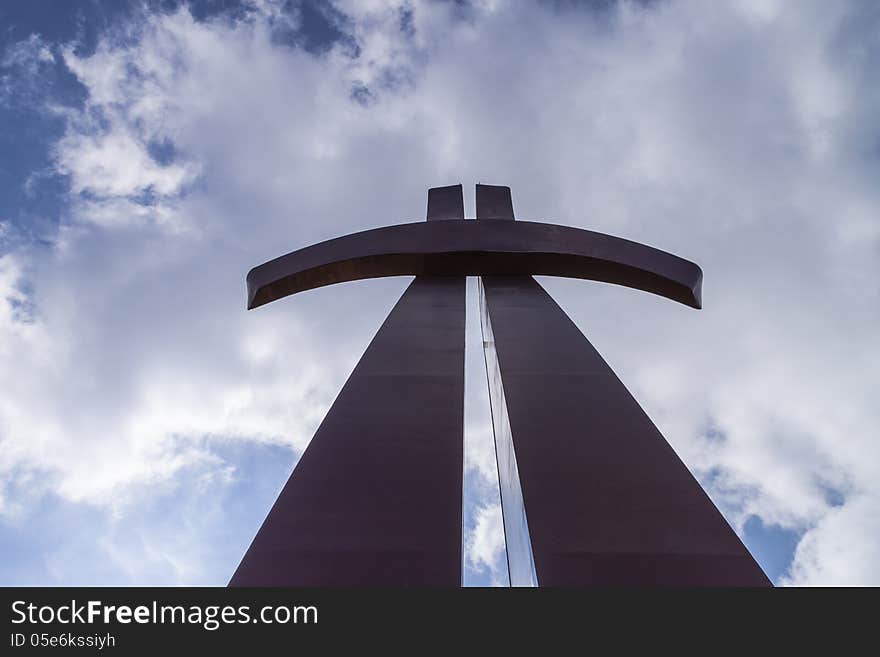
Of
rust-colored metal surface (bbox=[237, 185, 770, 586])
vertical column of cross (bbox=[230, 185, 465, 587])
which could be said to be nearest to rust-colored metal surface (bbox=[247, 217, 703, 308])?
rust-colored metal surface (bbox=[237, 185, 770, 586])

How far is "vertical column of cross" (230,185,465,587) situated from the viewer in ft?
15.3

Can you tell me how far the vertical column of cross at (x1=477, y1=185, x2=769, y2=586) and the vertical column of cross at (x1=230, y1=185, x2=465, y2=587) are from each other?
629mm

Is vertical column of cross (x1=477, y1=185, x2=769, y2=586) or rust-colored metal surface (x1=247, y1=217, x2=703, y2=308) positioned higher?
rust-colored metal surface (x1=247, y1=217, x2=703, y2=308)

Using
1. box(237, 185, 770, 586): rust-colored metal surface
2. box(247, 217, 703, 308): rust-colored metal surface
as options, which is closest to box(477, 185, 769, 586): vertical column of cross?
box(237, 185, 770, 586): rust-colored metal surface

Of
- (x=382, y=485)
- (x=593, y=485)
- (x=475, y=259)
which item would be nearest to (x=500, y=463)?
(x=475, y=259)

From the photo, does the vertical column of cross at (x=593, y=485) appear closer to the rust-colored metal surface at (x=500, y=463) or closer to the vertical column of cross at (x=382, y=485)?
the rust-colored metal surface at (x=500, y=463)

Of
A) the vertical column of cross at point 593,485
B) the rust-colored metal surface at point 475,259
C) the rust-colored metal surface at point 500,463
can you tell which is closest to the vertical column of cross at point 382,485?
the rust-colored metal surface at point 500,463

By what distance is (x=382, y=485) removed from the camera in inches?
215

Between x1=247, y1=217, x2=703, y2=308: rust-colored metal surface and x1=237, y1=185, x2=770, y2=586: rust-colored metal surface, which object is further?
x1=247, y1=217, x2=703, y2=308: rust-colored metal surface

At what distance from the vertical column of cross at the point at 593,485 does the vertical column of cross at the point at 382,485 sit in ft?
2.06

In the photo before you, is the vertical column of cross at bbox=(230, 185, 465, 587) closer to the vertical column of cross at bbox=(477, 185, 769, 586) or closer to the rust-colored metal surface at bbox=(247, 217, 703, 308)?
the vertical column of cross at bbox=(477, 185, 769, 586)

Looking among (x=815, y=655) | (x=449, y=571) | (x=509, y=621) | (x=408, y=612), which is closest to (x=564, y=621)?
(x=509, y=621)

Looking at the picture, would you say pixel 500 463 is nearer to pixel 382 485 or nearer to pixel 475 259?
pixel 475 259

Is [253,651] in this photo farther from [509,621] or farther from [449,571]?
[449,571]
